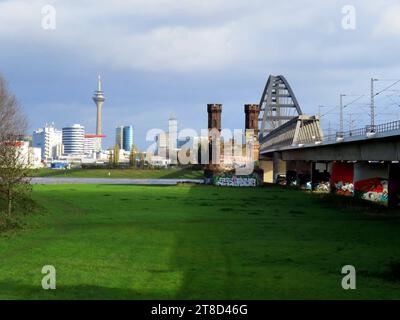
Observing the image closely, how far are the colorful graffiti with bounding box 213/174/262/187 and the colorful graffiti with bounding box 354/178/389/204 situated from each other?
37289mm

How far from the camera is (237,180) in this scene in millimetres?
104875

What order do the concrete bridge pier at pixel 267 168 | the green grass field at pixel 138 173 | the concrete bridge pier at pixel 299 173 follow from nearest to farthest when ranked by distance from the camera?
the concrete bridge pier at pixel 299 173
the concrete bridge pier at pixel 267 168
the green grass field at pixel 138 173

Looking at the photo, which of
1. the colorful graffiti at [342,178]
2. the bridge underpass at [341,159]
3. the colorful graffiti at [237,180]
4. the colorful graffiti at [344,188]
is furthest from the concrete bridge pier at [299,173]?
the colorful graffiti at [344,188]

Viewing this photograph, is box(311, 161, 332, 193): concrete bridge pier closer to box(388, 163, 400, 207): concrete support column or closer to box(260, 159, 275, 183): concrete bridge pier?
box(388, 163, 400, 207): concrete support column

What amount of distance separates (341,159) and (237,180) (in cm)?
4024

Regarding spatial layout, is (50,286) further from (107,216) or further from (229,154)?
(229,154)

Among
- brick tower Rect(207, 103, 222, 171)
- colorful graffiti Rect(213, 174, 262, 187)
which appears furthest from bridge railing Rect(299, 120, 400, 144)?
brick tower Rect(207, 103, 222, 171)

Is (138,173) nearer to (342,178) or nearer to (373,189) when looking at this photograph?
(342,178)

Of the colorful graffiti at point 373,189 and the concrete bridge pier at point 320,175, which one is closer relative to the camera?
the colorful graffiti at point 373,189

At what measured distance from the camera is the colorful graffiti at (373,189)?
2333 inches

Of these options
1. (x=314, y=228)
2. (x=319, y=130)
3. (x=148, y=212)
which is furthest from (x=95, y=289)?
(x=319, y=130)

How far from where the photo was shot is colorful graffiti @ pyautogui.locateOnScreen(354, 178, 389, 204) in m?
59.2

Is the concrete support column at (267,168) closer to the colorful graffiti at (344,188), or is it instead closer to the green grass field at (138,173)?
the green grass field at (138,173)

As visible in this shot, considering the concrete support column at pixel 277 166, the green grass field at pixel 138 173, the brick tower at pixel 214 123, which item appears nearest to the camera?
the concrete support column at pixel 277 166
